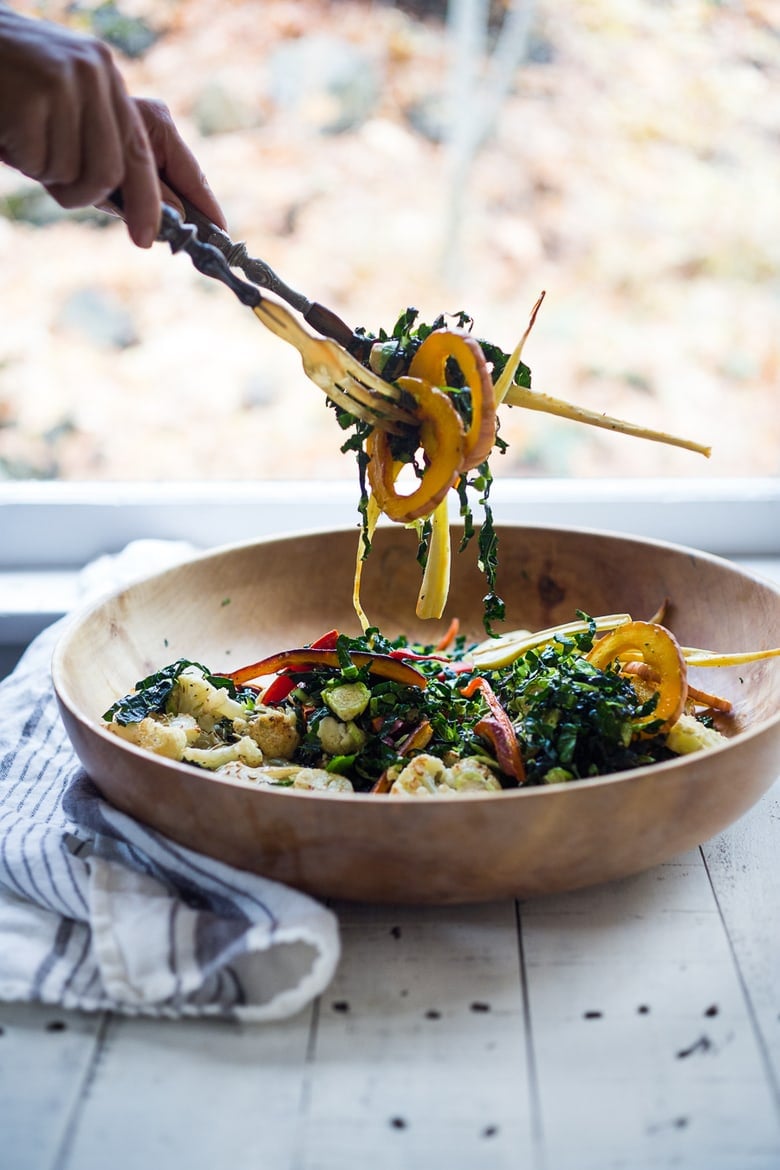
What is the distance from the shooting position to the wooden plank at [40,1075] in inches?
36.1

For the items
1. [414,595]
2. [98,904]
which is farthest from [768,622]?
[98,904]

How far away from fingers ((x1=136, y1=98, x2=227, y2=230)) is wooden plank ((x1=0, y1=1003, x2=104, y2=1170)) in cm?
103

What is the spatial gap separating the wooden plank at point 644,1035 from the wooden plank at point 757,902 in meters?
0.01

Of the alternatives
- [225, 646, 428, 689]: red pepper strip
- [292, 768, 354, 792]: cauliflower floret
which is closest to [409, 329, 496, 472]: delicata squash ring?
[225, 646, 428, 689]: red pepper strip

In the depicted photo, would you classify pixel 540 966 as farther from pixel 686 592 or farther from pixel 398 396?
pixel 686 592

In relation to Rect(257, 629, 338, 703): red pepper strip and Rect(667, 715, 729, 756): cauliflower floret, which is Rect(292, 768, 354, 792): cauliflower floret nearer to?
Rect(257, 629, 338, 703): red pepper strip

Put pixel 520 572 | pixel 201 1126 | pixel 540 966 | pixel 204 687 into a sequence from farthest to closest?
pixel 520 572 < pixel 204 687 < pixel 540 966 < pixel 201 1126

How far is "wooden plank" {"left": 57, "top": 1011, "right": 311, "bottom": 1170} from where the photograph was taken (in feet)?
2.96

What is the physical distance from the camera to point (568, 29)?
3.26 meters

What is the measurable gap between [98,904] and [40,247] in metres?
2.69

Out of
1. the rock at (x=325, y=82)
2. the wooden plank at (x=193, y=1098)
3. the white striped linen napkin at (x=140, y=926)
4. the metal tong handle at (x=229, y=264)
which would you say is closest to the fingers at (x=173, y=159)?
the metal tong handle at (x=229, y=264)

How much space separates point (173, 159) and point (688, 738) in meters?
1.02

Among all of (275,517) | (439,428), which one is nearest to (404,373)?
(439,428)

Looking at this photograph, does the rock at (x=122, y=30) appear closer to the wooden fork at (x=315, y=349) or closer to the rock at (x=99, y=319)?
the rock at (x=99, y=319)
